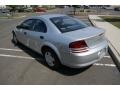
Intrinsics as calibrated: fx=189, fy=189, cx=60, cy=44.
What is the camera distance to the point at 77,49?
15.9ft

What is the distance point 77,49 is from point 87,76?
0.90 metres

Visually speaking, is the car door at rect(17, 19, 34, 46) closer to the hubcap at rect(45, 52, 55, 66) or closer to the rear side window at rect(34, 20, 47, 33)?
the rear side window at rect(34, 20, 47, 33)

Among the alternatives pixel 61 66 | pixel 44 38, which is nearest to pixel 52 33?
pixel 44 38

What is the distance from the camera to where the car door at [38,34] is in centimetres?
598

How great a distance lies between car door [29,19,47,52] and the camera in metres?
5.98

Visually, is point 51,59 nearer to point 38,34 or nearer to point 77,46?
point 38,34

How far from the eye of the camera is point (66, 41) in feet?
16.3

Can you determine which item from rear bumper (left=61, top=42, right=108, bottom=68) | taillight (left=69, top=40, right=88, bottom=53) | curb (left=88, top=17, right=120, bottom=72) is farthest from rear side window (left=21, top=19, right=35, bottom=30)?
curb (left=88, top=17, right=120, bottom=72)

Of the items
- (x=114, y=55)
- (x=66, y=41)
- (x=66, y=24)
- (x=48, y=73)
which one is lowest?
(x=48, y=73)

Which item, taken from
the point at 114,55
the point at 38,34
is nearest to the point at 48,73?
the point at 38,34

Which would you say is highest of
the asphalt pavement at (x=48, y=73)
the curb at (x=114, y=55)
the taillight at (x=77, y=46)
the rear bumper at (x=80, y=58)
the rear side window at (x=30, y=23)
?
the rear side window at (x=30, y=23)

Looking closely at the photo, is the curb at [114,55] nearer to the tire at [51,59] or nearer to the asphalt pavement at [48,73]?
the asphalt pavement at [48,73]

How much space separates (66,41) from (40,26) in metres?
1.63

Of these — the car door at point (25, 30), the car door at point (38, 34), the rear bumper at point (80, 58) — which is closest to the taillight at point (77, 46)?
the rear bumper at point (80, 58)
